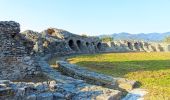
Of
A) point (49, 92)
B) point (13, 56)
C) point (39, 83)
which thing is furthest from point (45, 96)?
point (13, 56)

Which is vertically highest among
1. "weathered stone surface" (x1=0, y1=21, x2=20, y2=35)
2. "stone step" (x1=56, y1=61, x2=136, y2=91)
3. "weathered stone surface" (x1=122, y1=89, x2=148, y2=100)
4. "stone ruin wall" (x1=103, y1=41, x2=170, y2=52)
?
"weathered stone surface" (x1=0, y1=21, x2=20, y2=35)

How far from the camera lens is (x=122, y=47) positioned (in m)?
76.0

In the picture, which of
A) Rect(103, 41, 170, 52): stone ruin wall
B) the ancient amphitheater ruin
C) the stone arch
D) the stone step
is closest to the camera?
the ancient amphitheater ruin

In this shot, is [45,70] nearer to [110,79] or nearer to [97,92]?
[110,79]

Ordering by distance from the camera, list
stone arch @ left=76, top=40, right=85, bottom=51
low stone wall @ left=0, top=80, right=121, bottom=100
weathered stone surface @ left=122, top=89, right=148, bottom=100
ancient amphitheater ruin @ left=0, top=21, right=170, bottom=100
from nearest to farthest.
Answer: low stone wall @ left=0, top=80, right=121, bottom=100 < ancient amphitheater ruin @ left=0, top=21, right=170, bottom=100 < weathered stone surface @ left=122, top=89, right=148, bottom=100 < stone arch @ left=76, top=40, right=85, bottom=51

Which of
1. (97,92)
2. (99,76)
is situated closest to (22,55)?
(99,76)

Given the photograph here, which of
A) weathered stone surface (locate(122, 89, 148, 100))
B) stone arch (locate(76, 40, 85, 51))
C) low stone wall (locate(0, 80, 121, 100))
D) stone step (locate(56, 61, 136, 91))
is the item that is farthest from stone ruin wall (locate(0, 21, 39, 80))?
stone arch (locate(76, 40, 85, 51))

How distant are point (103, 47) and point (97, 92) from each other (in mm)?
53442

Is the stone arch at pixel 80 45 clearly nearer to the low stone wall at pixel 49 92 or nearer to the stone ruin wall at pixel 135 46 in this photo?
the stone ruin wall at pixel 135 46

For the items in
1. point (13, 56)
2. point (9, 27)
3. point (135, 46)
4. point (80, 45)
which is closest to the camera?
point (13, 56)

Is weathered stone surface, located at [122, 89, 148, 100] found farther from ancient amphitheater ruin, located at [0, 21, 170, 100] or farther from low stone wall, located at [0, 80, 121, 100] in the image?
low stone wall, located at [0, 80, 121, 100]

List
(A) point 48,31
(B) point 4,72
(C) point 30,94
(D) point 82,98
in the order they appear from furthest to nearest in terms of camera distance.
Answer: (A) point 48,31 < (B) point 4,72 < (D) point 82,98 < (C) point 30,94

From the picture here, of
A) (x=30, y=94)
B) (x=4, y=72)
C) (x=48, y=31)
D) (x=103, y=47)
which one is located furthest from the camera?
(x=103, y=47)

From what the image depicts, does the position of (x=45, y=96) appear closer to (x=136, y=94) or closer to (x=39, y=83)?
(x=39, y=83)
